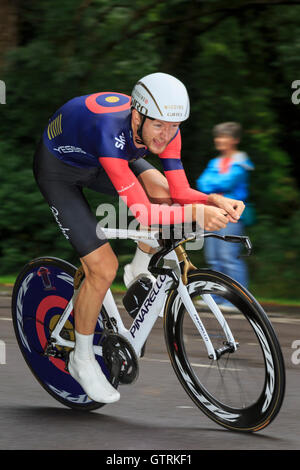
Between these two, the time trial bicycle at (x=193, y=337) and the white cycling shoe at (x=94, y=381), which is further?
the white cycling shoe at (x=94, y=381)

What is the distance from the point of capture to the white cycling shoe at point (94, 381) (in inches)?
201

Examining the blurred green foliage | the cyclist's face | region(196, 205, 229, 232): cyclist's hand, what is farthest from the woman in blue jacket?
region(196, 205, 229, 232): cyclist's hand

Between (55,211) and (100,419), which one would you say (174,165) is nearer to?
(55,211)

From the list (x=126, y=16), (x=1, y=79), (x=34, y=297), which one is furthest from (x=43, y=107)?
(x=34, y=297)

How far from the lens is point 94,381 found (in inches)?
202

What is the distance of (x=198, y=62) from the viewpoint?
543 inches

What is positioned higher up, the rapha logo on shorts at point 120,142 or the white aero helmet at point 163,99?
the white aero helmet at point 163,99

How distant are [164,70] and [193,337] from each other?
31.1 feet

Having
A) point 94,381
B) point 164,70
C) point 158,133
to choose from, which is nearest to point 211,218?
point 158,133

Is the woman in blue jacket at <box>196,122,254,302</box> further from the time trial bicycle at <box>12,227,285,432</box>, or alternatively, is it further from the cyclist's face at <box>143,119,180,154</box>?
the cyclist's face at <box>143,119,180,154</box>

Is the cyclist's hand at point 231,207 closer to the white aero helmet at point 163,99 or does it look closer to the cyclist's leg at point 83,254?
the white aero helmet at point 163,99

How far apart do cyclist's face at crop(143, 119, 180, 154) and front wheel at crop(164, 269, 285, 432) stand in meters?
0.67

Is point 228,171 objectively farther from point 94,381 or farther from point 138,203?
point 138,203

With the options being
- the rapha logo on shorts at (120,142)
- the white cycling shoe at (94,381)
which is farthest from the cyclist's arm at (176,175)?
the white cycling shoe at (94,381)
